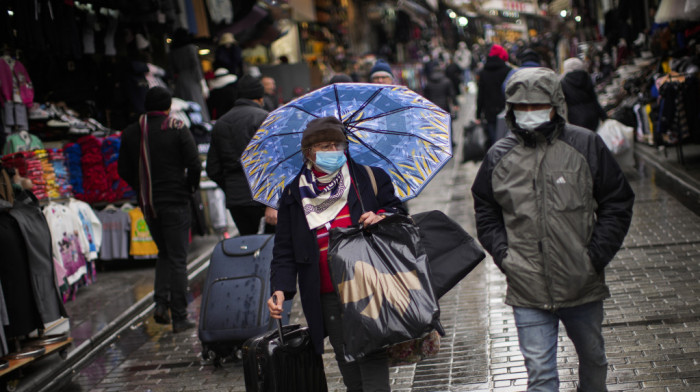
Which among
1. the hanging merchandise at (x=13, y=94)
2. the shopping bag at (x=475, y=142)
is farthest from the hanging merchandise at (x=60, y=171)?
the shopping bag at (x=475, y=142)

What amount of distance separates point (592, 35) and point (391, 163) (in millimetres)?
26198

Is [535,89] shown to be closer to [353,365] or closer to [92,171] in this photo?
[353,365]

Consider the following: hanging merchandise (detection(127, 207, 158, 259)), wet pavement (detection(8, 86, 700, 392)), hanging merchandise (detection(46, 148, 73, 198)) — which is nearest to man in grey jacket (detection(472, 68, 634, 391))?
wet pavement (detection(8, 86, 700, 392))

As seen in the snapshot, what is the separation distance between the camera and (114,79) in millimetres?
11945

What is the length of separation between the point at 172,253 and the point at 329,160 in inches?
147

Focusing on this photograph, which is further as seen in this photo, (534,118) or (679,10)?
(679,10)

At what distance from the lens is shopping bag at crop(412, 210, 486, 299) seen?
13.5 feet

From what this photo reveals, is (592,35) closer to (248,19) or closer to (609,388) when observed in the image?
(248,19)

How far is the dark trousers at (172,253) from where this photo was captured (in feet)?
24.4

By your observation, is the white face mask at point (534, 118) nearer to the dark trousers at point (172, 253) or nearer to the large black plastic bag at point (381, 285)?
the large black plastic bag at point (381, 285)

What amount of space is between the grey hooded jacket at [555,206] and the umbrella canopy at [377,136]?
30.3 inches

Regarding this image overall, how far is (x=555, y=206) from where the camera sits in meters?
3.80

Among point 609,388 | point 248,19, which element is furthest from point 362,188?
point 248,19

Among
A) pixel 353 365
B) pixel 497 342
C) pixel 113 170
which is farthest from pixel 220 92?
pixel 353 365
